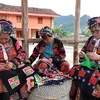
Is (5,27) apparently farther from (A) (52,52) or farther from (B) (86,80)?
(B) (86,80)

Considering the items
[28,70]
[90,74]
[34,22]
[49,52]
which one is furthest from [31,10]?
[90,74]

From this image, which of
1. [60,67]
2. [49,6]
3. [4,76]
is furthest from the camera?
[49,6]

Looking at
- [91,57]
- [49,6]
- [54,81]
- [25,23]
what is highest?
[49,6]

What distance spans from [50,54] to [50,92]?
778 mm

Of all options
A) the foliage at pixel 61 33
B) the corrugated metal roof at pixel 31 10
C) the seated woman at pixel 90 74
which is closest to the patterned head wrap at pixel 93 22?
the seated woman at pixel 90 74

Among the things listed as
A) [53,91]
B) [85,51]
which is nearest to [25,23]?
[85,51]

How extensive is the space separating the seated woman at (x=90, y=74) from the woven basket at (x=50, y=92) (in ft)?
0.50

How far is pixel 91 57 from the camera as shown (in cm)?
266

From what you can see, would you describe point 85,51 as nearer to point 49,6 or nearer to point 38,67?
point 38,67

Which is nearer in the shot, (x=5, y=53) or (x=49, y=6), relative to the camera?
(x=5, y=53)

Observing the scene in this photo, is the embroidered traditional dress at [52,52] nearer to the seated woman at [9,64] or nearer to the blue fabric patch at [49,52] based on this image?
the blue fabric patch at [49,52]

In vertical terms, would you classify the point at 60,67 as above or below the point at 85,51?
below

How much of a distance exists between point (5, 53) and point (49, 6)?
5.99ft

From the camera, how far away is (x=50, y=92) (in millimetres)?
2602
